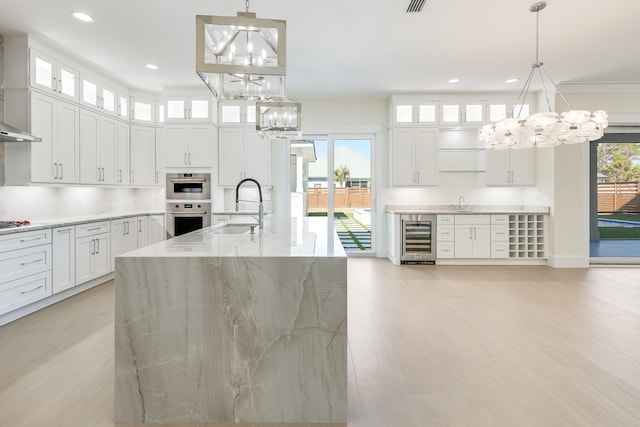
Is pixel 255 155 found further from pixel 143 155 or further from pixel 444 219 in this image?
pixel 444 219

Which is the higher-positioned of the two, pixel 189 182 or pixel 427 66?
pixel 427 66

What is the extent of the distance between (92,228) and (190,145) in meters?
2.01

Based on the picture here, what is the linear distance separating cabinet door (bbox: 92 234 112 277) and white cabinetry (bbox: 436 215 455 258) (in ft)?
16.4

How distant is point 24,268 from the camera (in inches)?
130

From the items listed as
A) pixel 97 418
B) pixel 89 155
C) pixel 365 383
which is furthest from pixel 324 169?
pixel 97 418

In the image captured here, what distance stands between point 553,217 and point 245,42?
5.81 meters

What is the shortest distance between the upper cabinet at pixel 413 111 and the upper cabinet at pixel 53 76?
4.74m

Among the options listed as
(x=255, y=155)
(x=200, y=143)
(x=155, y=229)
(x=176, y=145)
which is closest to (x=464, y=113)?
(x=255, y=155)

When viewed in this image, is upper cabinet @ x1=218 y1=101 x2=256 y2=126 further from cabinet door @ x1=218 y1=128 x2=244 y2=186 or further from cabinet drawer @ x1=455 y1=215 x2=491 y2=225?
cabinet drawer @ x1=455 y1=215 x2=491 y2=225

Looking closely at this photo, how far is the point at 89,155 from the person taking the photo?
181 inches

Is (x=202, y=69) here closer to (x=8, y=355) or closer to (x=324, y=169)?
(x=8, y=355)

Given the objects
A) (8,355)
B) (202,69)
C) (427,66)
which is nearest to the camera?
(202,69)

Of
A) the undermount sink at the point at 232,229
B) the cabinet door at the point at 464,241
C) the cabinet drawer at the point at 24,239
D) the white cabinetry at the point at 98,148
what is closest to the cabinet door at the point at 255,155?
the white cabinetry at the point at 98,148

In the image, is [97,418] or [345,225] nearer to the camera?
[97,418]
